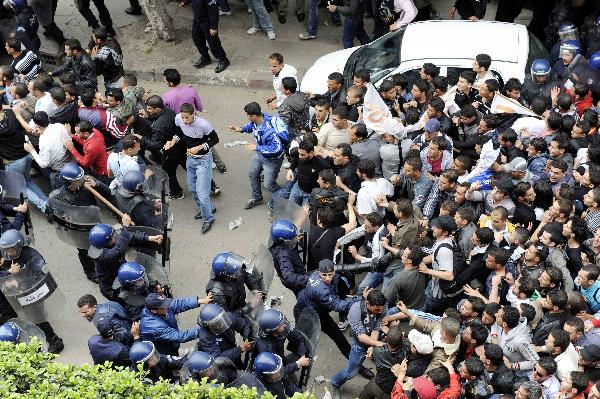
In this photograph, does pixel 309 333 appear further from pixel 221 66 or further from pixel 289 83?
pixel 221 66

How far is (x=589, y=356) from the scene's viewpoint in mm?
6723

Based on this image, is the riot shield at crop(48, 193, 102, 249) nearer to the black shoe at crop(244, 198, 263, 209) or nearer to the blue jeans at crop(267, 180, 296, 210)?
the blue jeans at crop(267, 180, 296, 210)

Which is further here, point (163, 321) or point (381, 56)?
point (381, 56)

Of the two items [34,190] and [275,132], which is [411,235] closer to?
[275,132]

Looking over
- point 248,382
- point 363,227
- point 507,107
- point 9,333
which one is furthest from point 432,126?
point 9,333

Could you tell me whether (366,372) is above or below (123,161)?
below

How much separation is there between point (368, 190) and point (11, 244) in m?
3.53

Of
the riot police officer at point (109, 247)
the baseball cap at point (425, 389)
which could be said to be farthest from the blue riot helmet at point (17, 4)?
the baseball cap at point (425, 389)

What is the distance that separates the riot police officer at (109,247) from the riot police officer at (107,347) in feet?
3.50

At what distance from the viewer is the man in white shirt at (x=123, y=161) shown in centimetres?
960

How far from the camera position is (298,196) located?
31.8ft

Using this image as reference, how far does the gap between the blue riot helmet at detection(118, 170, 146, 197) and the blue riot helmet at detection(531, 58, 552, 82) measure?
14.9 ft

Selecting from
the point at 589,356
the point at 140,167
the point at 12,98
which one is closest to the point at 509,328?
the point at 589,356

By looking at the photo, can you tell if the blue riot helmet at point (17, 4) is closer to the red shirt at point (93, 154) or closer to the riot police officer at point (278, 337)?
the red shirt at point (93, 154)
